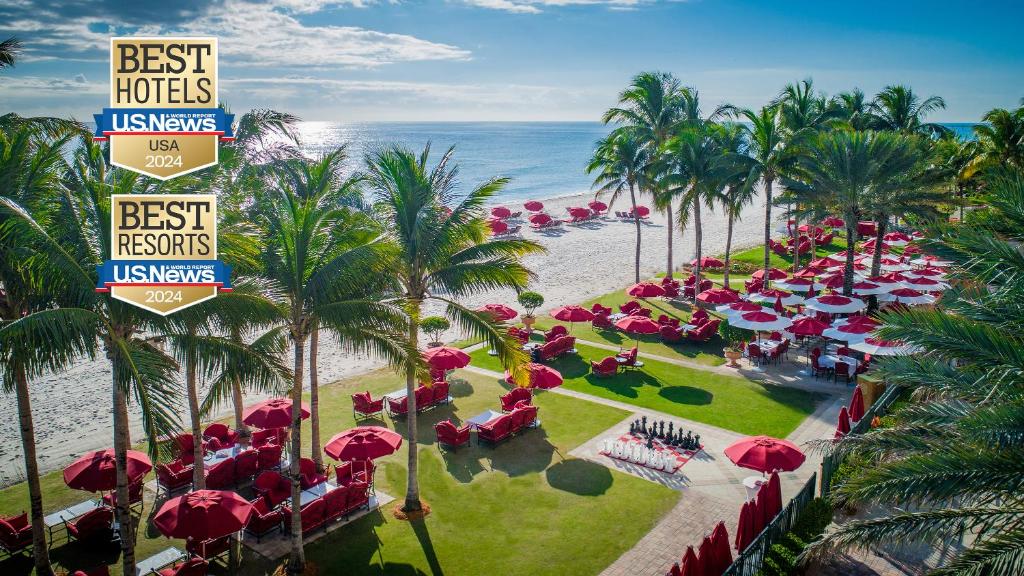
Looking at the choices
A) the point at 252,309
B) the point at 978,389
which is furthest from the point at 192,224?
the point at 978,389

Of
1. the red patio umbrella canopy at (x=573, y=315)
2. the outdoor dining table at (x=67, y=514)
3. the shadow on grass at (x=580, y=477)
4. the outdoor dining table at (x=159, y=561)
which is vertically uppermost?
the red patio umbrella canopy at (x=573, y=315)

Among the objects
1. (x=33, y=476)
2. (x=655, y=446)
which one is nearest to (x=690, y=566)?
(x=655, y=446)

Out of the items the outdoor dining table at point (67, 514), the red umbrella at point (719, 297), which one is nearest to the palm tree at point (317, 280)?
the outdoor dining table at point (67, 514)

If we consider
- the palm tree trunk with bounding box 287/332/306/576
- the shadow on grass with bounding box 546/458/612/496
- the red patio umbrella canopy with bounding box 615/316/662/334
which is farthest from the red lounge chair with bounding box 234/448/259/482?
the red patio umbrella canopy with bounding box 615/316/662/334

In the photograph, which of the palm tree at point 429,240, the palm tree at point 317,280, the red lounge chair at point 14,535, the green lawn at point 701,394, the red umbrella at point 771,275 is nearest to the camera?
the palm tree at point 317,280

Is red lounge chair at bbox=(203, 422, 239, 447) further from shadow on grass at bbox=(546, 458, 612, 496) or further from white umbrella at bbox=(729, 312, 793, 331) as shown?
white umbrella at bbox=(729, 312, 793, 331)

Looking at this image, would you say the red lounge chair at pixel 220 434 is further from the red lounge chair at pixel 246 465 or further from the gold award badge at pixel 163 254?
the gold award badge at pixel 163 254
